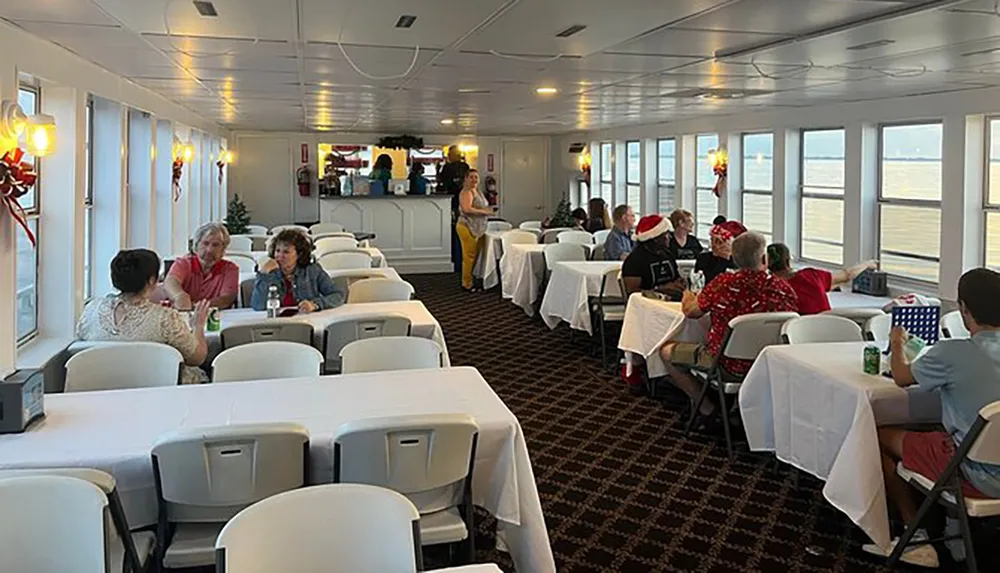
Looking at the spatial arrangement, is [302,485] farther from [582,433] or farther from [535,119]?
[535,119]

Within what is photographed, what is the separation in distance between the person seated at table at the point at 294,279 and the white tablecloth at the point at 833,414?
7.89ft

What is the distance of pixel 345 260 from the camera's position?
24.8 ft

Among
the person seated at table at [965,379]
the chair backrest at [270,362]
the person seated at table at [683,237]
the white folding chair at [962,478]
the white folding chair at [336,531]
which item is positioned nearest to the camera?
the white folding chair at [336,531]

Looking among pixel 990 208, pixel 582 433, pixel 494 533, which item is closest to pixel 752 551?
pixel 494 533

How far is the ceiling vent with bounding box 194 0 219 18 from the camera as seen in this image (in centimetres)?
339

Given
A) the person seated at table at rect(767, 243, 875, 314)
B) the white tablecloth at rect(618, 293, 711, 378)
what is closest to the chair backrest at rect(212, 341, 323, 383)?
the white tablecloth at rect(618, 293, 711, 378)

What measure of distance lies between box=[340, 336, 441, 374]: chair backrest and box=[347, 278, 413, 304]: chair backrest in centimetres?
198

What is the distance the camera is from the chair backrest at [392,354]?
148 inches

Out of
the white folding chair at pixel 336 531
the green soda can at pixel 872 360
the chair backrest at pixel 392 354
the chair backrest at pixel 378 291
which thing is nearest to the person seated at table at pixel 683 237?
the chair backrest at pixel 378 291

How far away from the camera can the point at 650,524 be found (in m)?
3.85

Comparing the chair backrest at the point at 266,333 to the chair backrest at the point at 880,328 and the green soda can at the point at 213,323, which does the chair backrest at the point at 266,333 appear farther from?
the chair backrest at the point at 880,328

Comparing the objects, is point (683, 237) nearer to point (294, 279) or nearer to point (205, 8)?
point (294, 279)

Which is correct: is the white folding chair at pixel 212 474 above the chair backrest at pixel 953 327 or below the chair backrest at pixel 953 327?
below

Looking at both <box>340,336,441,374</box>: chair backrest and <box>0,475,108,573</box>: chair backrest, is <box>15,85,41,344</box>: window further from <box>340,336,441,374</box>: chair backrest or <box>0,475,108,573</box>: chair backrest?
<box>0,475,108,573</box>: chair backrest
